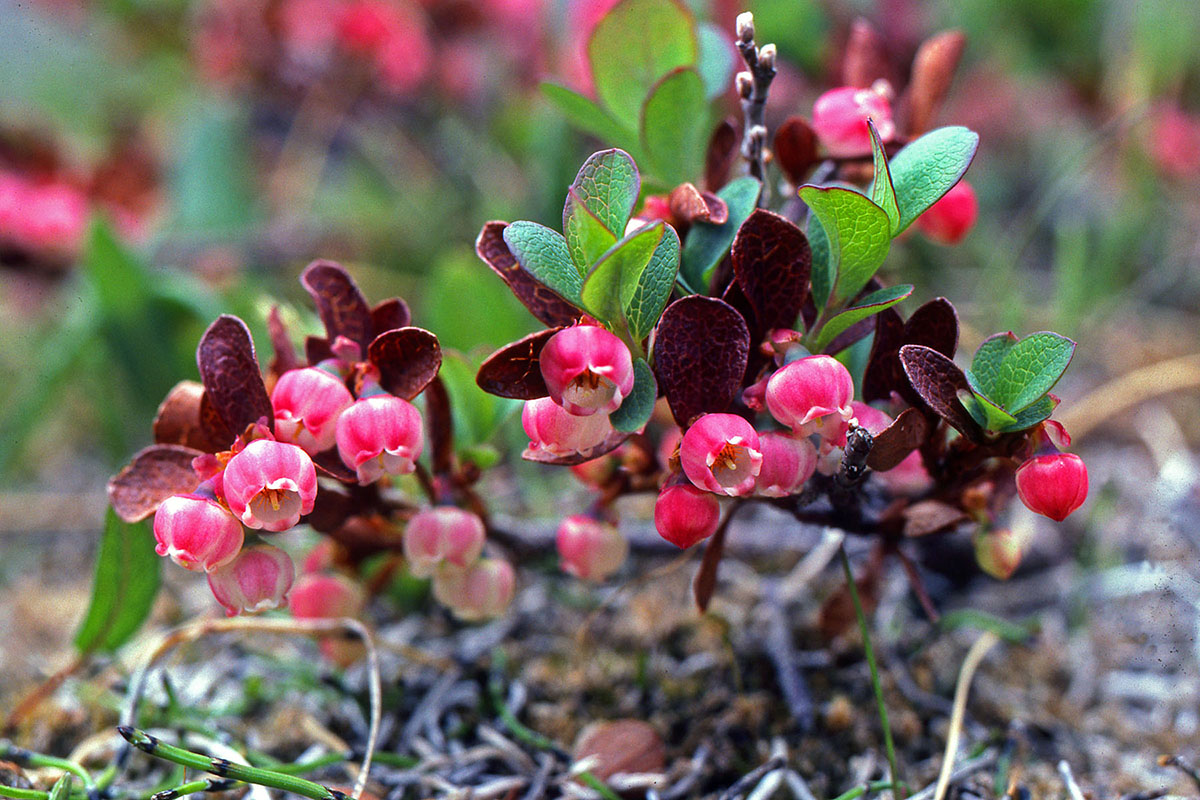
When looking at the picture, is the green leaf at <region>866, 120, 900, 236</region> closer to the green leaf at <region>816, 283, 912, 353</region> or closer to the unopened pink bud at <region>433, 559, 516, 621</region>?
the green leaf at <region>816, 283, 912, 353</region>

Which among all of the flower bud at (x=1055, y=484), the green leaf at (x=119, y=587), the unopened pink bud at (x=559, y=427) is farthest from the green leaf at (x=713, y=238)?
the green leaf at (x=119, y=587)

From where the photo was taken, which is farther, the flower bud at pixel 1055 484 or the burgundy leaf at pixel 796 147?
the burgundy leaf at pixel 796 147

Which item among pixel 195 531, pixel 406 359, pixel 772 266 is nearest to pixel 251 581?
pixel 195 531

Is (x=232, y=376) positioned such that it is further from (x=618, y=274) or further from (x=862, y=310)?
(x=862, y=310)

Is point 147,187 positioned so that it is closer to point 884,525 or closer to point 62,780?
point 62,780

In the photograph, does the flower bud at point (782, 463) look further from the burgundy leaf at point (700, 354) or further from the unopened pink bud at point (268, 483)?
the unopened pink bud at point (268, 483)

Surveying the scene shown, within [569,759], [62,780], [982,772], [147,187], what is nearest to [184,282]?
[147,187]
